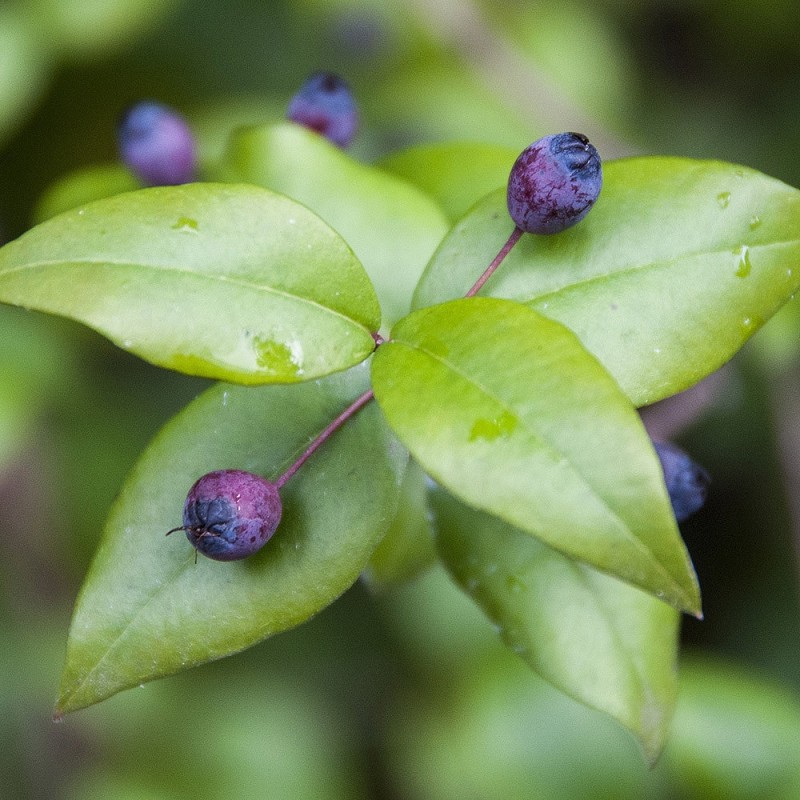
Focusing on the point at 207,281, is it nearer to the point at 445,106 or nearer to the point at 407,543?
the point at 407,543

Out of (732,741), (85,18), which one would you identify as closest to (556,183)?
(732,741)

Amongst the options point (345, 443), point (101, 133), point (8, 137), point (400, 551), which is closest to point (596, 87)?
point (101, 133)

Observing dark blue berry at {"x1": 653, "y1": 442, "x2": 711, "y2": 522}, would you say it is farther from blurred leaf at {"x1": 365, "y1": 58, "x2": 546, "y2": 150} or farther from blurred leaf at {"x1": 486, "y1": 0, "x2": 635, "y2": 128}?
blurred leaf at {"x1": 486, "y1": 0, "x2": 635, "y2": 128}

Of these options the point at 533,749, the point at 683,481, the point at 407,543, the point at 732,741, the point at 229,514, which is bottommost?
the point at 533,749

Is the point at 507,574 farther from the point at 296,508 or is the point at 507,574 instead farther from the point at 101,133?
the point at 101,133

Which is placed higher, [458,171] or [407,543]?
[458,171]

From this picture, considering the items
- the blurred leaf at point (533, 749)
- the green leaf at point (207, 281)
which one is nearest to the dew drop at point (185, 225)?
the green leaf at point (207, 281)

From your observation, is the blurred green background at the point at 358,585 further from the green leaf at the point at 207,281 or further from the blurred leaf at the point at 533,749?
the green leaf at the point at 207,281
